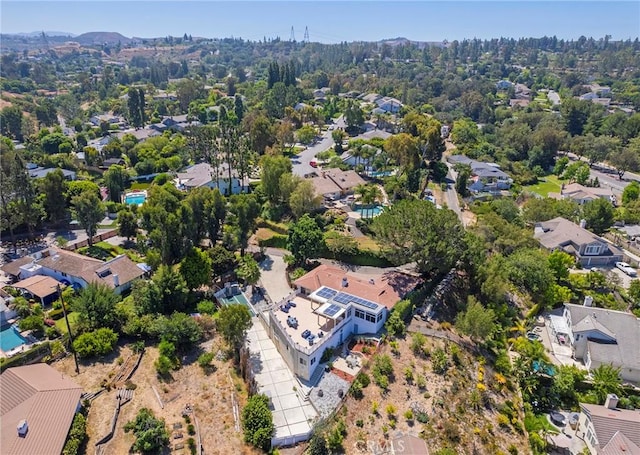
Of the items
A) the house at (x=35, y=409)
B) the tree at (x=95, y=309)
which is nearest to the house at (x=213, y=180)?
the tree at (x=95, y=309)

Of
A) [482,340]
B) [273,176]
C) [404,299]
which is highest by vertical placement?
[273,176]

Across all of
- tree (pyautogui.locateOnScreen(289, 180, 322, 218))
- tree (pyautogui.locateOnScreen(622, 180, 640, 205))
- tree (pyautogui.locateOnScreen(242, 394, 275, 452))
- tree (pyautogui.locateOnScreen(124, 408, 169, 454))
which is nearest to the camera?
tree (pyautogui.locateOnScreen(124, 408, 169, 454))

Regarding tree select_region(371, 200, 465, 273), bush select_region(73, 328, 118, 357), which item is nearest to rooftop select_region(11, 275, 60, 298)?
bush select_region(73, 328, 118, 357)

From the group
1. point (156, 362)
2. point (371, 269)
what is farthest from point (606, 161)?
point (156, 362)

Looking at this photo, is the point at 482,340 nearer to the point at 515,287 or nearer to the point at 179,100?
the point at 515,287

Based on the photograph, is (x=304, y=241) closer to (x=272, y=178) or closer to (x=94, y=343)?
(x=272, y=178)

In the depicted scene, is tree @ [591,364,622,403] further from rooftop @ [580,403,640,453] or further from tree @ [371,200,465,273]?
tree @ [371,200,465,273]
